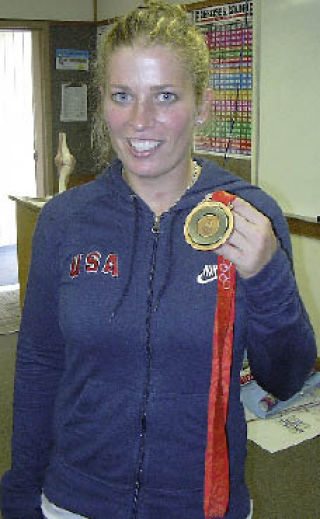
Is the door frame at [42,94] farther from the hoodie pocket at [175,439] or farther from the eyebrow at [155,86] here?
the hoodie pocket at [175,439]

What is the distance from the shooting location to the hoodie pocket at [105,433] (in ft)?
3.52

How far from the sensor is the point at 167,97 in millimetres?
1092

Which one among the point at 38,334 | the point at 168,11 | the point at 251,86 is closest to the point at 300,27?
the point at 251,86

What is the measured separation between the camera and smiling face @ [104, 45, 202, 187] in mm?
1071

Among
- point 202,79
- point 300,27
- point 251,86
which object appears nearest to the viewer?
point 202,79

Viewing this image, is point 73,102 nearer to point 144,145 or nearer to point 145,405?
point 144,145

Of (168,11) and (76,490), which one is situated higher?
(168,11)

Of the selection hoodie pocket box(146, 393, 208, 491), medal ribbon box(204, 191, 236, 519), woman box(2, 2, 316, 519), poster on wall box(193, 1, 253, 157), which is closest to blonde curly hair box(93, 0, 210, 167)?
woman box(2, 2, 316, 519)

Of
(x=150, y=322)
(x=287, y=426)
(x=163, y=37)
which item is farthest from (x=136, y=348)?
(x=287, y=426)

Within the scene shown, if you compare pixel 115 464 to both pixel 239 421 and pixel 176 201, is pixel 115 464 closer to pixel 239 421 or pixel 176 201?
pixel 239 421

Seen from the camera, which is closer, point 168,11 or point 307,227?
point 168,11

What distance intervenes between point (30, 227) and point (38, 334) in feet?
8.96

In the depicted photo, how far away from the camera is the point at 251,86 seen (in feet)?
12.1

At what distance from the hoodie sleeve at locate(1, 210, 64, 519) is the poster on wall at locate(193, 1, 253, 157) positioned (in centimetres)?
268
